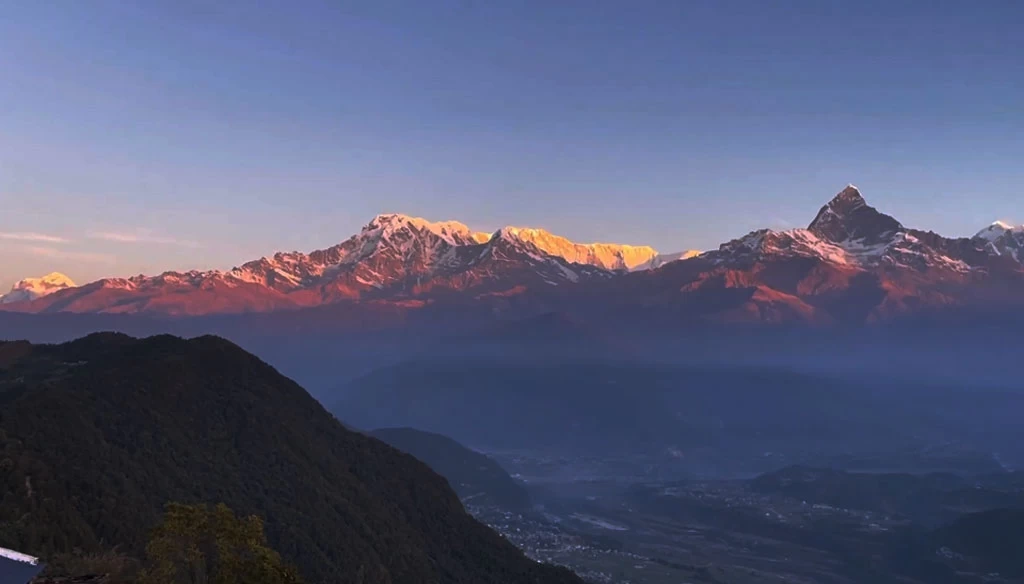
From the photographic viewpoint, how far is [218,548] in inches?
3378

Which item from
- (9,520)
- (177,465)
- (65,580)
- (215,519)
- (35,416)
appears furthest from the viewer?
(177,465)

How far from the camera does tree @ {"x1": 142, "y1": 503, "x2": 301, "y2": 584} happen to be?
3174 inches

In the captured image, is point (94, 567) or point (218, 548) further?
point (94, 567)

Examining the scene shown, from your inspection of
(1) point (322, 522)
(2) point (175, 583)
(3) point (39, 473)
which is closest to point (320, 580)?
(1) point (322, 522)

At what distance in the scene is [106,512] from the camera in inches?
5915

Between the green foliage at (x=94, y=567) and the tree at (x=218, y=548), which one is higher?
the tree at (x=218, y=548)

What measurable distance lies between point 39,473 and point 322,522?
208 ft

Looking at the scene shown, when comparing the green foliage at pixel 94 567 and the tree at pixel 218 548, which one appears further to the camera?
the green foliage at pixel 94 567

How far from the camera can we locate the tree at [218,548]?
80625mm

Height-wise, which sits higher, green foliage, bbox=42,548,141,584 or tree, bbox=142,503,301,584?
tree, bbox=142,503,301,584

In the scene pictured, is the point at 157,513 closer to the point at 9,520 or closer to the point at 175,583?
the point at 9,520

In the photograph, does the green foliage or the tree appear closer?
the tree

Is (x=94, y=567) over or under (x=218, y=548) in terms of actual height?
under

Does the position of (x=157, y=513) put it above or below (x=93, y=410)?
below
